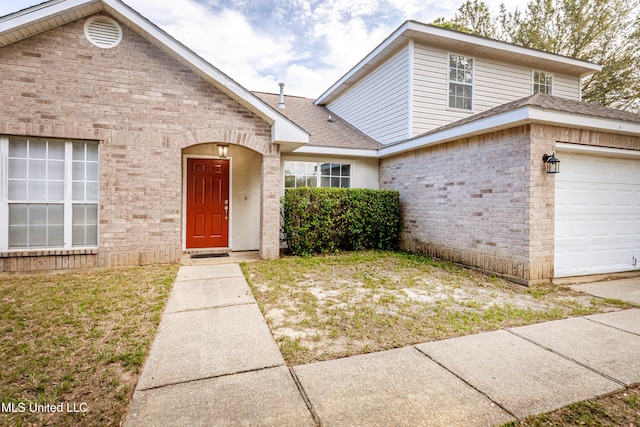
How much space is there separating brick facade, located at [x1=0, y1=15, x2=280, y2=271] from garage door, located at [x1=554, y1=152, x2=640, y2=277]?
6.60 m

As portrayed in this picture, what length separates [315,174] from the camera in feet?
30.3

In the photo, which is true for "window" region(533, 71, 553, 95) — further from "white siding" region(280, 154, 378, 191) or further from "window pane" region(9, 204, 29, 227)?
"window pane" region(9, 204, 29, 227)

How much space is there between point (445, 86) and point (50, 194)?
402 inches

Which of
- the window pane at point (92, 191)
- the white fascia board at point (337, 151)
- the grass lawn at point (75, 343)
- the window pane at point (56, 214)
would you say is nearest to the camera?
the grass lawn at point (75, 343)

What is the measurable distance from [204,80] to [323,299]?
5.41 metres

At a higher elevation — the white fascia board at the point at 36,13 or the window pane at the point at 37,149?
the white fascia board at the point at 36,13

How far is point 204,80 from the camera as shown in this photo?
665 cm

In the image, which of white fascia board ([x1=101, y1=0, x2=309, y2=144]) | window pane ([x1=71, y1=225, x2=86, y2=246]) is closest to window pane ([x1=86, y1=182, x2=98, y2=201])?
window pane ([x1=71, y1=225, x2=86, y2=246])

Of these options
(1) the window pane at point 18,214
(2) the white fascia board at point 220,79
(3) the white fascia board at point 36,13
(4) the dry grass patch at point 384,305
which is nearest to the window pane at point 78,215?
(1) the window pane at point 18,214

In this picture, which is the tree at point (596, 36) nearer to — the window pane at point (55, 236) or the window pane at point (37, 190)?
the window pane at point (37, 190)

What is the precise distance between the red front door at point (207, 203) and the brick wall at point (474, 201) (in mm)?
5090

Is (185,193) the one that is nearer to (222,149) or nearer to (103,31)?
(222,149)

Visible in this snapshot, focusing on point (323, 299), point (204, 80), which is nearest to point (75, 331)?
point (323, 299)

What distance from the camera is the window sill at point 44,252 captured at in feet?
18.3
